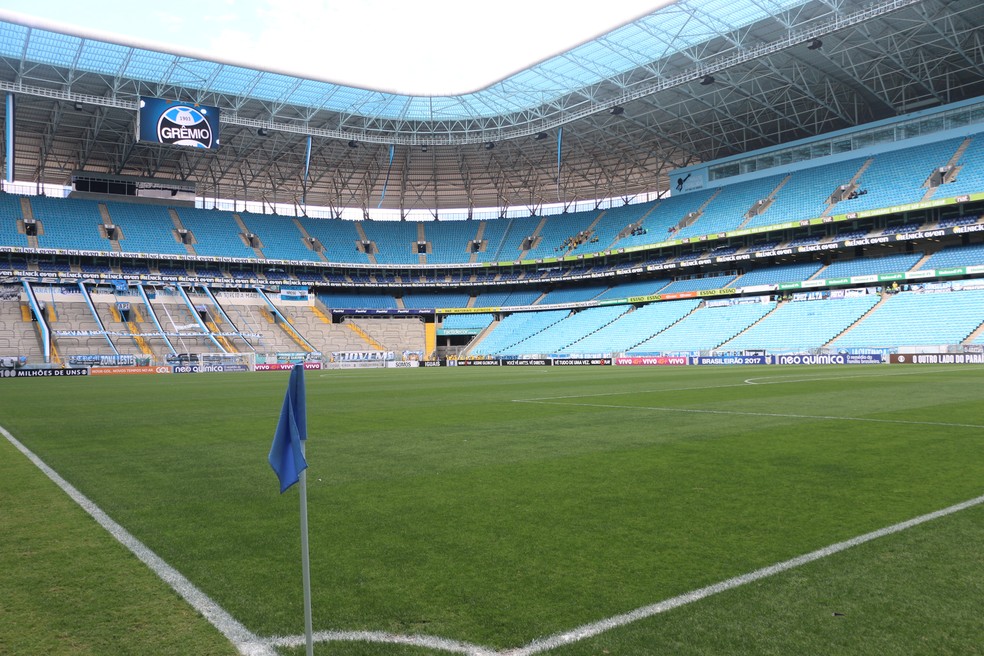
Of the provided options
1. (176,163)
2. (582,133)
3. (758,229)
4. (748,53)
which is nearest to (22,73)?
(176,163)

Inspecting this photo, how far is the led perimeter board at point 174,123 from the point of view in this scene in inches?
1804

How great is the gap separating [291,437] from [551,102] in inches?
2176

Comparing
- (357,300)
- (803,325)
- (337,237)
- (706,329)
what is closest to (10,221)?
(337,237)

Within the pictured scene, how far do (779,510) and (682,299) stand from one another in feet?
190

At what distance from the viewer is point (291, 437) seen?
11.6ft

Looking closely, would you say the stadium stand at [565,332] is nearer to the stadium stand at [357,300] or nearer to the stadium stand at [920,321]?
the stadium stand at [357,300]

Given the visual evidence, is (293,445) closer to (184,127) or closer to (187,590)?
(187,590)

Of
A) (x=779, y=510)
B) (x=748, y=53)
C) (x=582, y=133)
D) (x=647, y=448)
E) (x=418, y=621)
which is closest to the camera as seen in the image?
(x=418, y=621)

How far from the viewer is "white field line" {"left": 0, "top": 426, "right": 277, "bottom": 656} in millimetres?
3518

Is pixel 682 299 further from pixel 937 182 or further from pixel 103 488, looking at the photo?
pixel 103 488

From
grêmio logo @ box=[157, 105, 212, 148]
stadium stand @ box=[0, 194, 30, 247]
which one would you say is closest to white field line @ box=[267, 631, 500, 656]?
grêmio logo @ box=[157, 105, 212, 148]

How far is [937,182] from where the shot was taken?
49.5m

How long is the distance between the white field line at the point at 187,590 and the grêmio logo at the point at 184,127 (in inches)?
1774

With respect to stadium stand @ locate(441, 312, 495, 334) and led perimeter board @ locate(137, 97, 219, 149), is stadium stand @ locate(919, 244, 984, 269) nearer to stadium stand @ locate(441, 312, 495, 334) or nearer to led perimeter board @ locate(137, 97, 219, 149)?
stadium stand @ locate(441, 312, 495, 334)
